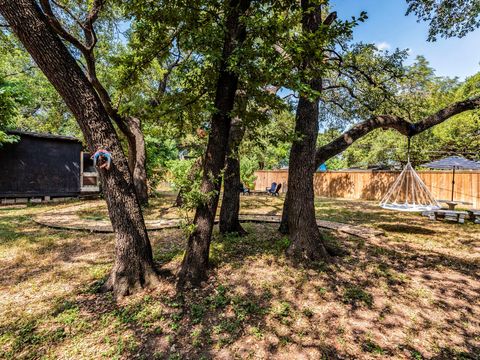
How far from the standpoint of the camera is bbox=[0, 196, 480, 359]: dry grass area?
2289 millimetres

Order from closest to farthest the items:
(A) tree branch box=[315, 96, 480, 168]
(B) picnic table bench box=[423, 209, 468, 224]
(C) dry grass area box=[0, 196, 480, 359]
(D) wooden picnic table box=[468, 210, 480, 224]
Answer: (C) dry grass area box=[0, 196, 480, 359]
(A) tree branch box=[315, 96, 480, 168]
(B) picnic table bench box=[423, 209, 468, 224]
(D) wooden picnic table box=[468, 210, 480, 224]

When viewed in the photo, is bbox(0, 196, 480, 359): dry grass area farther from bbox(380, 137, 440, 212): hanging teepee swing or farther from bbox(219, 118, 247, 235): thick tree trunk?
bbox(380, 137, 440, 212): hanging teepee swing

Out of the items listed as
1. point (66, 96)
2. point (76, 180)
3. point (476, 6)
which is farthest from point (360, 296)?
point (76, 180)

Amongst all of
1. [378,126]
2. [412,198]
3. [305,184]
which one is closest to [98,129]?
[305,184]

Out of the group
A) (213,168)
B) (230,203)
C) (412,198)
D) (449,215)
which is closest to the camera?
(213,168)

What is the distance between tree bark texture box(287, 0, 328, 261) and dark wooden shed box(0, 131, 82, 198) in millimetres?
11065

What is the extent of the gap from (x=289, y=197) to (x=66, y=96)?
363 centimetres

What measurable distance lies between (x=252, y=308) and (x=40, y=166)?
38.5 feet

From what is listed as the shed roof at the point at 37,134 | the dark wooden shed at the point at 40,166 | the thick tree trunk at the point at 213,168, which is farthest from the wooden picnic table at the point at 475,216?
the shed roof at the point at 37,134

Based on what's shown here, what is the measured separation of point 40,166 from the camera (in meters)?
10.6

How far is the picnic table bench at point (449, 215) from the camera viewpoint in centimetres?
741

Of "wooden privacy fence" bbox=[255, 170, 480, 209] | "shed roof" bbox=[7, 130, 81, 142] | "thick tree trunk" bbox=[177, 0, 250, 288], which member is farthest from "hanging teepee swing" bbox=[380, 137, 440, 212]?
"shed roof" bbox=[7, 130, 81, 142]

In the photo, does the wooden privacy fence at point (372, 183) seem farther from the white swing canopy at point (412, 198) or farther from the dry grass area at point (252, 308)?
the dry grass area at point (252, 308)

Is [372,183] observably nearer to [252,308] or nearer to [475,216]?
[475,216]
